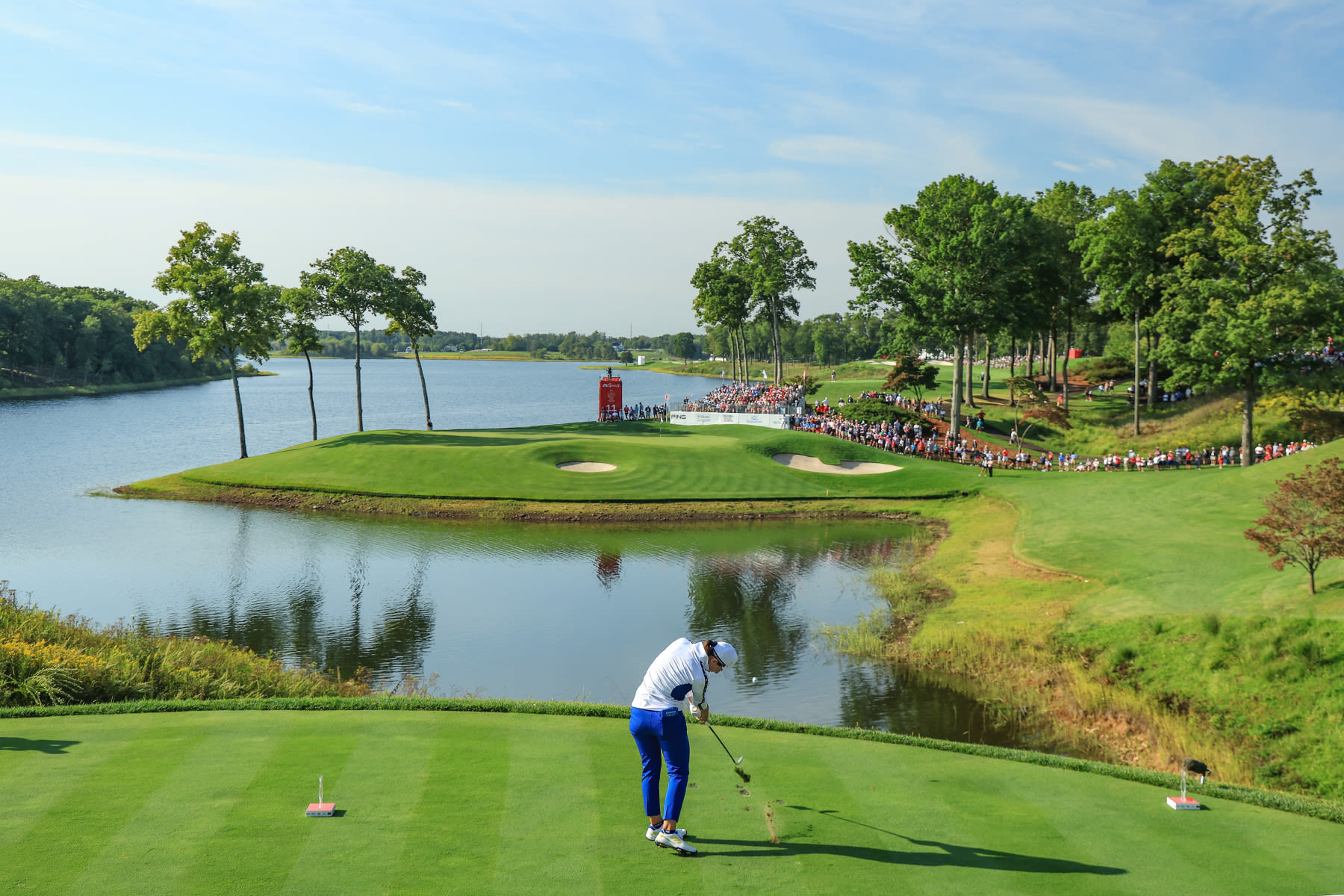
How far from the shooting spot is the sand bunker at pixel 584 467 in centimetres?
4750

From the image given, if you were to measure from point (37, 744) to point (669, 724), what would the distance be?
8886mm

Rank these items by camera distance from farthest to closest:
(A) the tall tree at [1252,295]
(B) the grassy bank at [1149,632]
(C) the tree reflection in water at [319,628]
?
(A) the tall tree at [1252,295]
(C) the tree reflection in water at [319,628]
(B) the grassy bank at [1149,632]

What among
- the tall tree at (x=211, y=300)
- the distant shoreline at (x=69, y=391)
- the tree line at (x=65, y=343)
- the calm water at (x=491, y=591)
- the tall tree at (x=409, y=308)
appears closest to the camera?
the calm water at (x=491, y=591)

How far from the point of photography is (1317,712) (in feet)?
50.3

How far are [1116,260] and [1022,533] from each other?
32782 mm

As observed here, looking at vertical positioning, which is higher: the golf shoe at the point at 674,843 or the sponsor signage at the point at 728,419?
the sponsor signage at the point at 728,419

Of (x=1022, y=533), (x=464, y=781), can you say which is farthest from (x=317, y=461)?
(x=464, y=781)

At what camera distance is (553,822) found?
30.6 ft

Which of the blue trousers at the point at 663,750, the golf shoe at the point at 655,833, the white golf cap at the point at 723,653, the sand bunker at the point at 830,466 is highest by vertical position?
the white golf cap at the point at 723,653

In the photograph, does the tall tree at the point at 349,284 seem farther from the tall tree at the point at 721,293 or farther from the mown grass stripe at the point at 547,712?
the mown grass stripe at the point at 547,712

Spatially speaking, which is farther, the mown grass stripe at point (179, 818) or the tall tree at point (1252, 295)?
the tall tree at point (1252, 295)

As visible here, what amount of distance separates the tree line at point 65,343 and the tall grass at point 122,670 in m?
122

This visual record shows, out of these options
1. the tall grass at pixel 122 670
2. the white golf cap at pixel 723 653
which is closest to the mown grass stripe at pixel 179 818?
the tall grass at pixel 122 670

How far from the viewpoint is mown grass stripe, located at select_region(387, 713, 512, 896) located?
8.13 meters
